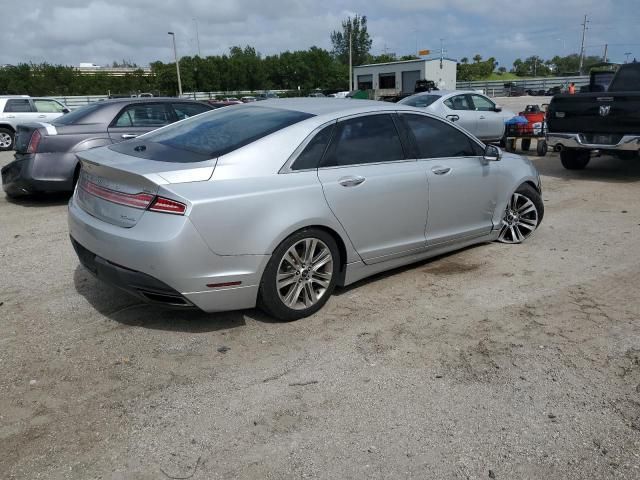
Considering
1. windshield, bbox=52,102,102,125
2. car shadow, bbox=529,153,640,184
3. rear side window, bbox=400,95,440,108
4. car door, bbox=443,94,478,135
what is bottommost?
car shadow, bbox=529,153,640,184

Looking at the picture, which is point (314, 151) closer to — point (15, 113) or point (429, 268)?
point (429, 268)

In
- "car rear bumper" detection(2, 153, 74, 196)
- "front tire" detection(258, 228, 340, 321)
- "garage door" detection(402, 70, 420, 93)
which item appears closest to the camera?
"front tire" detection(258, 228, 340, 321)

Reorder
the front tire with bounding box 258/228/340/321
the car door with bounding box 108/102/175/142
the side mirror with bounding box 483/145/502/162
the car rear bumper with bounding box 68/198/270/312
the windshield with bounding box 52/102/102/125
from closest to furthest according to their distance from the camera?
the car rear bumper with bounding box 68/198/270/312, the front tire with bounding box 258/228/340/321, the side mirror with bounding box 483/145/502/162, the windshield with bounding box 52/102/102/125, the car door with bounding box 108/102/175/142

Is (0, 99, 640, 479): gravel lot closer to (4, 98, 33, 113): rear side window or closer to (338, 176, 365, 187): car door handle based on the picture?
(338, 176, 365, 187): car door handle

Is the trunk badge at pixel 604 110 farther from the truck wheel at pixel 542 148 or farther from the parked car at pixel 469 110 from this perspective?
the parked car at pixel 469 110

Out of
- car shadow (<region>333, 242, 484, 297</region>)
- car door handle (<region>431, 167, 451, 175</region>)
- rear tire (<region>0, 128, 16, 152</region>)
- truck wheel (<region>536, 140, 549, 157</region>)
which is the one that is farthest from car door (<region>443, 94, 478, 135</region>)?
rear tire (<region>0, 128, 16, 152</region>)

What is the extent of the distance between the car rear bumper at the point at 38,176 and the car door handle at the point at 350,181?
520cm

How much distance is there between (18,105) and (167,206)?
16630 mm

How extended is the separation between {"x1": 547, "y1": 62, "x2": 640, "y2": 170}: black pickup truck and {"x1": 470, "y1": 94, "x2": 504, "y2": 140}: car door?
3.38 m

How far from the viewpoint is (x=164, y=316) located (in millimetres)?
4207

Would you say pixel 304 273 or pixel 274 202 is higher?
pixel 274 202

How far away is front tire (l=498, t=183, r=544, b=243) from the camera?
6.00 m

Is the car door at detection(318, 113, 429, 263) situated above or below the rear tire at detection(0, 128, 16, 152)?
above

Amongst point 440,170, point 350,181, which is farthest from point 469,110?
point 350,181
